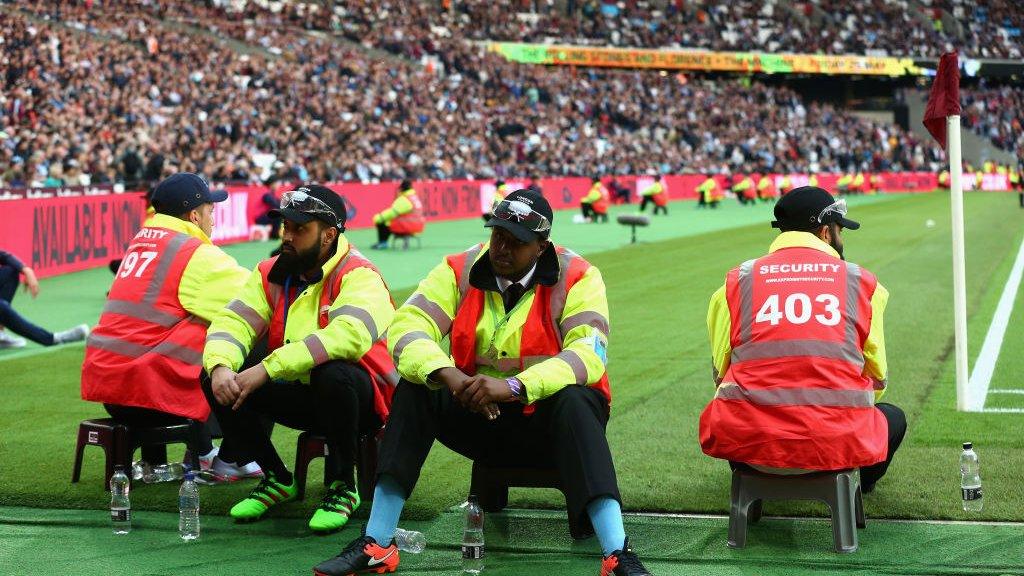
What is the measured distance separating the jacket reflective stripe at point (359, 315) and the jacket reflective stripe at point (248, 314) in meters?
0.45

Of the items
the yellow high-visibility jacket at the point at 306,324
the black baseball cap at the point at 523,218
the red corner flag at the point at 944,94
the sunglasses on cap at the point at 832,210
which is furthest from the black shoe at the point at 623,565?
the red corner flag at the point at 944,94

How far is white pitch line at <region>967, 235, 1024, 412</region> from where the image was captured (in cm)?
1020

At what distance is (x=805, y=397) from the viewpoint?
19.4ft

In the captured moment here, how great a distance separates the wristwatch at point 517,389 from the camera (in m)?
5.57

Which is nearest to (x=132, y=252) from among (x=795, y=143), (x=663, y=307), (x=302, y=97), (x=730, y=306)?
(x=730, y=306)

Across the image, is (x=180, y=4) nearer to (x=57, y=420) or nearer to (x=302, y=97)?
(x=302, y=97)

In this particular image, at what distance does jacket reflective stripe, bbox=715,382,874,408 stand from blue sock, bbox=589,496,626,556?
0.91 meters

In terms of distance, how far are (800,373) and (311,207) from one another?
8.09 ft

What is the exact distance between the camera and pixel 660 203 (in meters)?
43.4

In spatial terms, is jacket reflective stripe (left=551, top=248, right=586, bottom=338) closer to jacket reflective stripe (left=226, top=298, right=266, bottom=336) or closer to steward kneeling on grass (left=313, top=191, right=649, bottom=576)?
steward kneeling on grass (left=313, top=191, right=649, bottom=576)

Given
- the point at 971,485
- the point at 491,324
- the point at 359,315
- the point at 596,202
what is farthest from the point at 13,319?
the point at 596,202

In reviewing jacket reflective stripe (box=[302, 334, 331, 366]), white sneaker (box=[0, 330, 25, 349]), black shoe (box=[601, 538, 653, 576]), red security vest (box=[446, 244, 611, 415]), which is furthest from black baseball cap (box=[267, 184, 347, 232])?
white sneaker (box=[0, 330, 25, 349])

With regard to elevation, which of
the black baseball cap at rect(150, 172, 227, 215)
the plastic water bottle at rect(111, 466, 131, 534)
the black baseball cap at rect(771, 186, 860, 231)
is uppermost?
the black baseball cap at rect(771, 186, 860, 231)

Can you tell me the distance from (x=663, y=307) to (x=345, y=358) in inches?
433
